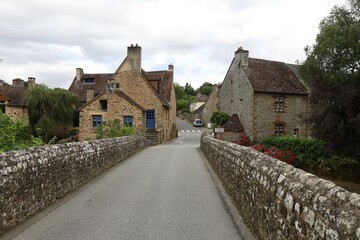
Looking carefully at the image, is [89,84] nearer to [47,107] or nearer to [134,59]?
[47,107]

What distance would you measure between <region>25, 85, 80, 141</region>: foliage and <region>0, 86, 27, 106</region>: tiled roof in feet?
12.3

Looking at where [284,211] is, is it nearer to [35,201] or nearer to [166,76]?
[35,201]

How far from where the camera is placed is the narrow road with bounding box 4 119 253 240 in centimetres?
576

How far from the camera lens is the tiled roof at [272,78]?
121 ft

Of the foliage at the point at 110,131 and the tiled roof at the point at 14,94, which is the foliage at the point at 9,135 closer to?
the foliage at the point at 110,131

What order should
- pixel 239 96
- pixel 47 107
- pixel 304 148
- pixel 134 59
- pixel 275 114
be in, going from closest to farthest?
pixel 304 148, pixel 275 114, pixel 47 107, pixel 134 59, pixel 239 96

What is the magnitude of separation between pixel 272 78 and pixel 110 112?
18.9 metres

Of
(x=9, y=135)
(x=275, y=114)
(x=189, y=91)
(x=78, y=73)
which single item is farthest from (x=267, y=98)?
(x=189, y=91)

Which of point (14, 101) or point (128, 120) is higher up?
point (14, 101)

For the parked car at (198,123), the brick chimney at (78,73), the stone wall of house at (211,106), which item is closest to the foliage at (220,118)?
the brick chimney at (78,73)

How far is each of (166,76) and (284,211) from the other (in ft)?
139

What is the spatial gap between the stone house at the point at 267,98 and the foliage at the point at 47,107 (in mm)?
20563

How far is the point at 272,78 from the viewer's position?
38562 millimetres

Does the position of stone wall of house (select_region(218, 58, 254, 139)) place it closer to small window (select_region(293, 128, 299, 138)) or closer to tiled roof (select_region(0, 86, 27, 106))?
small window (select_region(293, 128, 299, 138))
